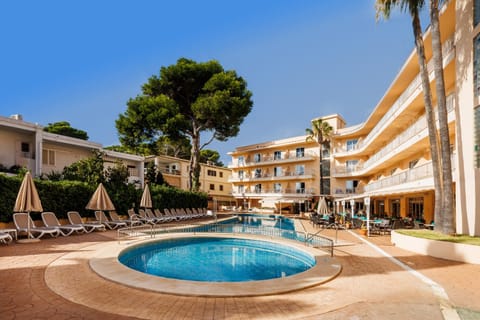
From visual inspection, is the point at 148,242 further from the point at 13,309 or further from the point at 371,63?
the point at 371,63

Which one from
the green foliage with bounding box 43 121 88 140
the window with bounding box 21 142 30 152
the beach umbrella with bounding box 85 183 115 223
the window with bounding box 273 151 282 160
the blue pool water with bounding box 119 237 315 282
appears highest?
the green foliage with bounding box 43 121 88 140

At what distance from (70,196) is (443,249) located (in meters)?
18.4

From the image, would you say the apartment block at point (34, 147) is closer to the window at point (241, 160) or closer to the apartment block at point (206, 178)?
the apartment block at point (206, 178)

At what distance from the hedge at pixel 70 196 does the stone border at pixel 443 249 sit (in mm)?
17497

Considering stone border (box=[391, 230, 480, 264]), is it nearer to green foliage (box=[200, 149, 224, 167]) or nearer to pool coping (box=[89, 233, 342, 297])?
pool coping (box=[89, 233, 342, 297])

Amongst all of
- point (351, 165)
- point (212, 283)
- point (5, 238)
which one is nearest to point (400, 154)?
point (351, 165)

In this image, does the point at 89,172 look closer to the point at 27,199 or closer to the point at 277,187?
the point at 27,199

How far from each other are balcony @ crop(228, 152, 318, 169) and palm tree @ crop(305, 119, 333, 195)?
1.70 metres

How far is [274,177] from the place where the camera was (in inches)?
1720

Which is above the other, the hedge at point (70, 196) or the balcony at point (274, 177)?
the balcony at point (274, 177)

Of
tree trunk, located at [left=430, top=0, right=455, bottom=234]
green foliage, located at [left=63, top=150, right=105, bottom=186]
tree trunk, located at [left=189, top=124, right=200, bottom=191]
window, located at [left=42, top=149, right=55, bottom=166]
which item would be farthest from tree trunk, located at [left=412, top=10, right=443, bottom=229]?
window, located at [left=42, top=149, right=55, bottom=166]

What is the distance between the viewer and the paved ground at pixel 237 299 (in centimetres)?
509

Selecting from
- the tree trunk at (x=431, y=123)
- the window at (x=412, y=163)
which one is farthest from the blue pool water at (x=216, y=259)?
the window at (x=412, y=163)

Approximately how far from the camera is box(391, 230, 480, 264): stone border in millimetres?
9523
